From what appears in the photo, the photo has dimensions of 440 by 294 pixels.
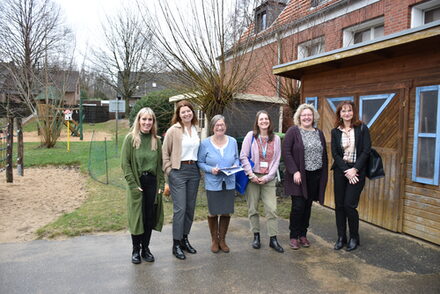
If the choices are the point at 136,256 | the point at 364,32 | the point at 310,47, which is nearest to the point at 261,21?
the point at 310,47

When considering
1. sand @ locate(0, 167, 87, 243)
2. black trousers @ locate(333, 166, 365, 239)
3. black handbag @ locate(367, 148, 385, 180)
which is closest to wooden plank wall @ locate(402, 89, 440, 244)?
black handbag @ locate(367, 148, 385, 180)

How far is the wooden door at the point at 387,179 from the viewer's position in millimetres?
4902

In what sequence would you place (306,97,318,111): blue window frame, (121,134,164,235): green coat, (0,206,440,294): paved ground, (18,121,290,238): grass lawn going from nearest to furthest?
1. (0,206,440,294): paved ground
2. (121,134,164,235): green coat
3. (18,121,290,238): grass lawn
4. (306,97,318,111): blue window frame

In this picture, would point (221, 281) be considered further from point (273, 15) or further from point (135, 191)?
point (273, 15)

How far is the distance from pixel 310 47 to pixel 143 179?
736 cm

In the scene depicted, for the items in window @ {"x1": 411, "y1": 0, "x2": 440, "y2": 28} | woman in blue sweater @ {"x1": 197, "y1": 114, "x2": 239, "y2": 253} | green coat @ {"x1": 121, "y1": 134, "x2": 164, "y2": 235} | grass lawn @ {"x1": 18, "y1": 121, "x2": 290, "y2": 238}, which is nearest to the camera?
green coat @ {"x1": 121, "y1": 134, "x2": 164, "y2": 235}

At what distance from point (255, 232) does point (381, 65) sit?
3120 millimetres

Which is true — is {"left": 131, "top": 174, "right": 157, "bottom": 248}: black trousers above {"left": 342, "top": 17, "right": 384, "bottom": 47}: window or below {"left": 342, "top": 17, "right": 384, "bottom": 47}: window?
below

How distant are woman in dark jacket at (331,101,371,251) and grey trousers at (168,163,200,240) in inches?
70.8

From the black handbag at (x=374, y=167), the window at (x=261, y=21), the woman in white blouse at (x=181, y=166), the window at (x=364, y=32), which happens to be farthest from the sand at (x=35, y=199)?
the window at (x=364, y=32)

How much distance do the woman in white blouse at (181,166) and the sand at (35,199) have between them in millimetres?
2261

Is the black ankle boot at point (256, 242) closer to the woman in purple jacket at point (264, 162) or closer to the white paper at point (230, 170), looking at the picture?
the woman in purple jacket at point (264, 162)

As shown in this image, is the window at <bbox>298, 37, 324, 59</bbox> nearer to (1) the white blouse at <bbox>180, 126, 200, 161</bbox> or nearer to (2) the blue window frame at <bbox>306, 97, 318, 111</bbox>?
(2) the blue window frame at <bbox>306, 97, 318, 111</bbox>

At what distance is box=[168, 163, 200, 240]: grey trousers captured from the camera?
396cm
